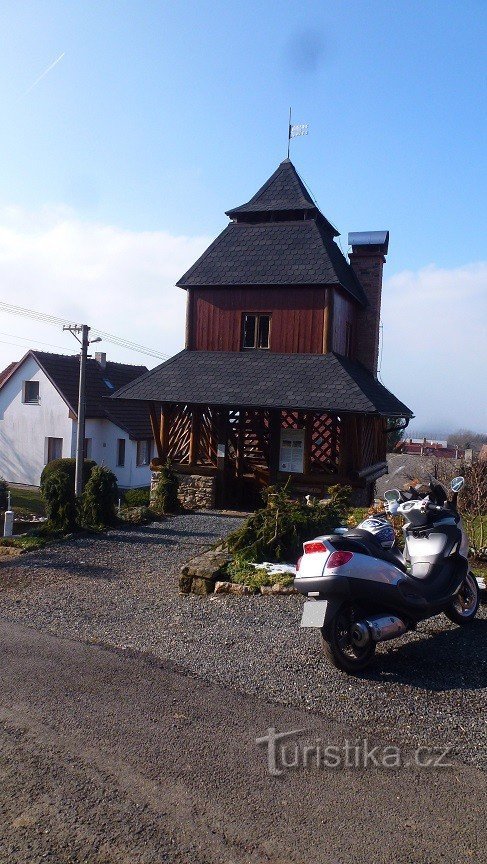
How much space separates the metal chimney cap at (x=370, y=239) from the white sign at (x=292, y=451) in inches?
313

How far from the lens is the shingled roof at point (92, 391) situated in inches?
1420

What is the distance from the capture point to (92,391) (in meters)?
37.7

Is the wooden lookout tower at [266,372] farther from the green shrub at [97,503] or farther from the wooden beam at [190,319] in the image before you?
the green shrub at [97,503]

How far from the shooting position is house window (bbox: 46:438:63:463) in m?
36.5

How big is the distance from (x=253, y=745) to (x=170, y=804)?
882mm

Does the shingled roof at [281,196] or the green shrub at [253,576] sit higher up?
the shingled roof at [281,196]

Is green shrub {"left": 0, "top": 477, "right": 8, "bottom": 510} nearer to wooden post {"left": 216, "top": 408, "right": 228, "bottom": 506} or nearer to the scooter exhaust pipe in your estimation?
wooden post {"left": 216, "top": 408, "right": 228, "bottom": 506}

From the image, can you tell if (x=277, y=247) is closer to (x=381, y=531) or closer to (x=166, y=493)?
(x=166, y=493)

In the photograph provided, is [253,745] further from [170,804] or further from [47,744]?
[47,744]

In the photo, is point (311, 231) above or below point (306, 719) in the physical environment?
above

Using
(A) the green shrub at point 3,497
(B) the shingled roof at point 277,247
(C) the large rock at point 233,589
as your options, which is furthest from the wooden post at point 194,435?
(C) the large rock at point 233,589

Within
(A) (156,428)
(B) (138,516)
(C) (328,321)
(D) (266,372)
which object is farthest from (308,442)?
(B) (138,516)

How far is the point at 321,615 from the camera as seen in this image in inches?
234

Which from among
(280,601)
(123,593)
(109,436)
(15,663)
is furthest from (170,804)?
(109,436)
